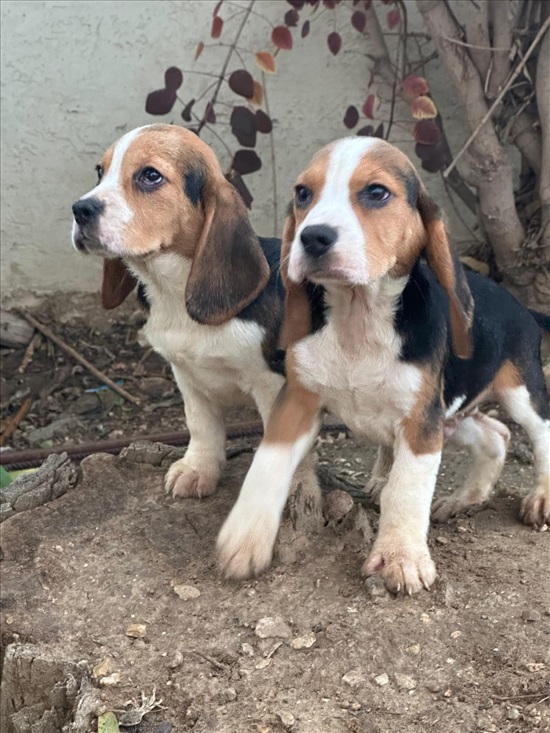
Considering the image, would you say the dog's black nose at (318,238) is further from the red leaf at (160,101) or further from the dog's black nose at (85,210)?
the red leaf at (160,101)

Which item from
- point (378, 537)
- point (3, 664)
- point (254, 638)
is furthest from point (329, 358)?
point (3, 664)

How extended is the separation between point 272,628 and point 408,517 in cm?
56

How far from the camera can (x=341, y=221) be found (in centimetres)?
251

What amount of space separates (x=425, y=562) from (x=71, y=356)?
3.88 meters

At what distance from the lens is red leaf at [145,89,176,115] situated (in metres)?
4.97

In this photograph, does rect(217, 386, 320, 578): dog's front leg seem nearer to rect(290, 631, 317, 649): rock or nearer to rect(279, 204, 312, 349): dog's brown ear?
rect(279, 204, 312, 349): dog's brown ear

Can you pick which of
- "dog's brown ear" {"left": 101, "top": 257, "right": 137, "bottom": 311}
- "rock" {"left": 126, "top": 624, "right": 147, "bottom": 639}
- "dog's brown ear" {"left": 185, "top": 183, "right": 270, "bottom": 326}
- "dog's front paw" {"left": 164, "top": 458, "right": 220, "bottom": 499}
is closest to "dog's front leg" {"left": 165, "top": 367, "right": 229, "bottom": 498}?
"dog's front paw" {"left": 164, "top": 458, "right": 220, "bottom": 499}

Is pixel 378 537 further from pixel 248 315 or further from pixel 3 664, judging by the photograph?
pixel 3 664

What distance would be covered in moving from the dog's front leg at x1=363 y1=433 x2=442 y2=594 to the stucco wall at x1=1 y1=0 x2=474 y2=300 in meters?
3.41

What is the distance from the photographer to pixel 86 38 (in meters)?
5.75

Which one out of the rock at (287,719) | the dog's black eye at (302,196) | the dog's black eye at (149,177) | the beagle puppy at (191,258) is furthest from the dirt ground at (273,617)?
the dog's black eye at (149,177)

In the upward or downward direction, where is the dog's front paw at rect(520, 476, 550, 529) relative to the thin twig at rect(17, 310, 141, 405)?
upward

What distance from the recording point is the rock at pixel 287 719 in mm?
2301

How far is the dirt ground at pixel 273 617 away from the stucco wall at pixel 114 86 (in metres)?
2.94
